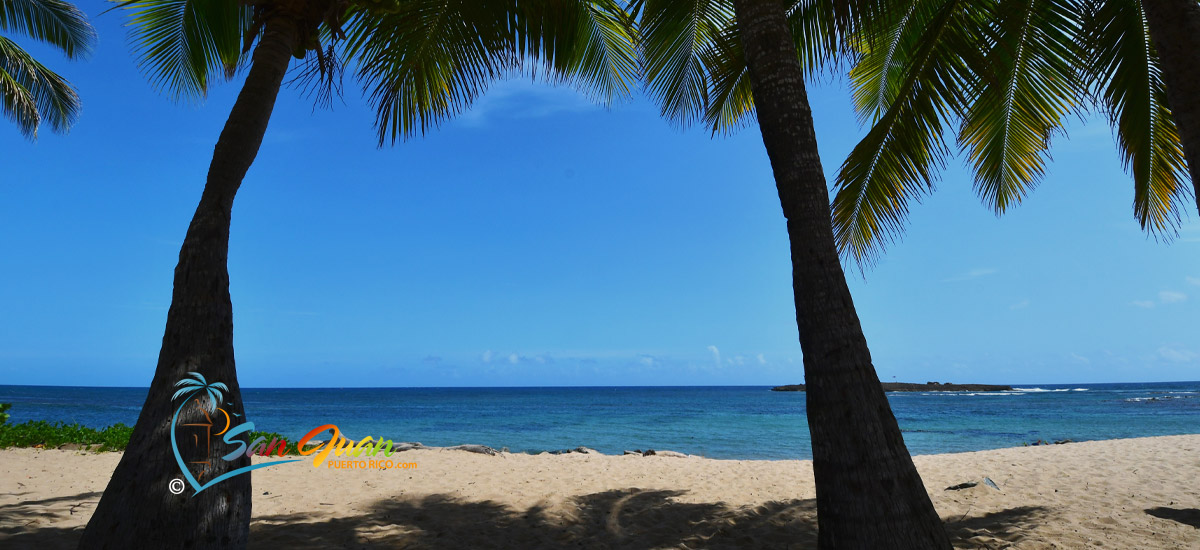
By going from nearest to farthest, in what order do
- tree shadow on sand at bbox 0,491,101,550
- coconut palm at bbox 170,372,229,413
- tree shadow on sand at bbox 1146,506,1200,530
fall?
coconut palm at bbox 170,372,229,413 < tree shadow on sand at bbox 0,491,101,550 < tree shadow on sand at bbox 1146,506,1200,530

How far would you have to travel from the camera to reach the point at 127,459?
3.23 meters

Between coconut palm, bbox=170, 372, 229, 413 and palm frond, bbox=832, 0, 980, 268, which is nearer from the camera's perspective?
coconut palm, bbox=170, 372, 229, 413

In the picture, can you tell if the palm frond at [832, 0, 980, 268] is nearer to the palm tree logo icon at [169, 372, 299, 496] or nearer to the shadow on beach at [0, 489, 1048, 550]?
the shadow on beach at [0, 489, 1048, 550]

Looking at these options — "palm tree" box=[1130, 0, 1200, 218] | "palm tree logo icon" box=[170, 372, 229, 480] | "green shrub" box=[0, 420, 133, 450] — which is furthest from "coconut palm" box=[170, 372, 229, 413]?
"green shrub" box=[0, 420, 133, 450]

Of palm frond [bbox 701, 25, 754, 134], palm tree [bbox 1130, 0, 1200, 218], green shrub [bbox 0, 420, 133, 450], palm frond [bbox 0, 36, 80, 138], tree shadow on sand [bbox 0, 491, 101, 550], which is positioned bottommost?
tree shadow on sand [bbox 0, 491, 101, 550]

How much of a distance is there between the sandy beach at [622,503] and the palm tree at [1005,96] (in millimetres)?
3035

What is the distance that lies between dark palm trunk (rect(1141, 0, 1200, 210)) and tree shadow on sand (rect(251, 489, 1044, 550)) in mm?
3066

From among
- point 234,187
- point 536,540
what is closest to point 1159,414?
point 536,540

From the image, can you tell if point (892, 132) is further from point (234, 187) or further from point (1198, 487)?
point (234, 187)

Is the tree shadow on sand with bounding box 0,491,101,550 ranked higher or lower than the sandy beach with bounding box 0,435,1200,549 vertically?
higher

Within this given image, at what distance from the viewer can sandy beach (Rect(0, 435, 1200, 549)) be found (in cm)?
486

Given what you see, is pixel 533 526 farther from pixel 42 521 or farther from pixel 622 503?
pixel 42 521

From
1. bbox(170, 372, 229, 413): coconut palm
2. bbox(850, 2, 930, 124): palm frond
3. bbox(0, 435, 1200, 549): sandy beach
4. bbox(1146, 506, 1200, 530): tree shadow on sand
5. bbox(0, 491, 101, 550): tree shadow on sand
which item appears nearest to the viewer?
bbox(170, 372, 229, 413): coconut palm

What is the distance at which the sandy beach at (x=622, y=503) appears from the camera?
4863 millimetres
